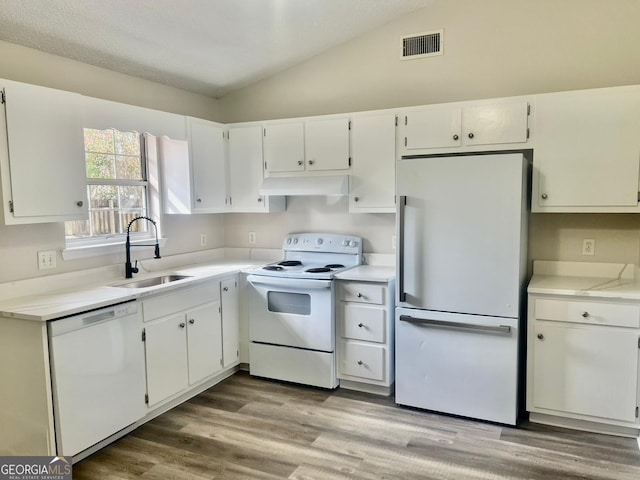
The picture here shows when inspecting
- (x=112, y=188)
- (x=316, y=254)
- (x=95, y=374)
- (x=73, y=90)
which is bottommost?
(x=95, y=374)

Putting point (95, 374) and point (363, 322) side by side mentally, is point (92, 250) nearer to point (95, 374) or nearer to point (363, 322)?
point (95, 374)

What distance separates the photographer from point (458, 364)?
9.82ft

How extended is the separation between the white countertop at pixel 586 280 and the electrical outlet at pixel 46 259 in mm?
2994

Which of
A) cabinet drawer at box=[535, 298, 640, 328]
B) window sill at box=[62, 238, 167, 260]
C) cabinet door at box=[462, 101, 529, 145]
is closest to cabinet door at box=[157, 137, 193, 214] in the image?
window sill at box=[62, 238, 167, 260]

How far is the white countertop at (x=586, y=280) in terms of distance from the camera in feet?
8.88

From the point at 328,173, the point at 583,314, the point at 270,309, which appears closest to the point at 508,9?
the point at 328,173

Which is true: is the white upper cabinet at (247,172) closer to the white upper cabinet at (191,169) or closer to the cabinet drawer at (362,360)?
the white upper cabinet at (191,169)

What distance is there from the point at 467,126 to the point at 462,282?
1.08 meters

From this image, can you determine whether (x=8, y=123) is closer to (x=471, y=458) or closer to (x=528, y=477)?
(x=471, y=458)

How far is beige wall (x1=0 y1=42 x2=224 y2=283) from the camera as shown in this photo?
107 inches

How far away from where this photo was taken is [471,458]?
256cm

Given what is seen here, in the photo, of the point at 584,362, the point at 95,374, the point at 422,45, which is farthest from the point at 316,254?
the point at 584,362

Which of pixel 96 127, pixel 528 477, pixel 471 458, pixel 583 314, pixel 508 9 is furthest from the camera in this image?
→ pixel 508 9

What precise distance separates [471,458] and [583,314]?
107 cm
